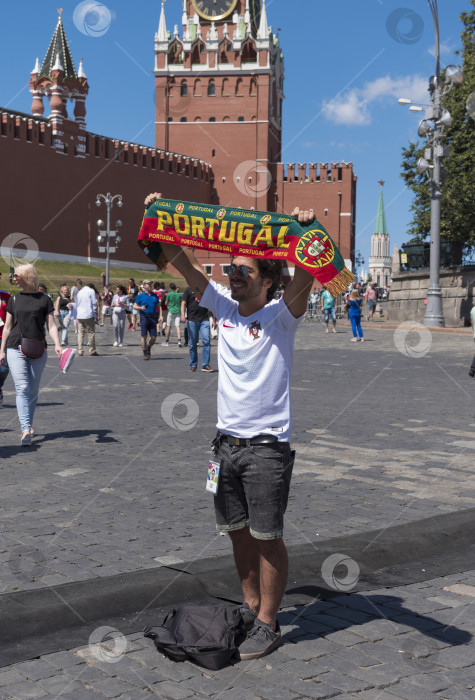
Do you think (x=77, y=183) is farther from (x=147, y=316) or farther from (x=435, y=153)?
(x=147, y=316)

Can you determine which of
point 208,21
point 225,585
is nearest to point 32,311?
point 225,585

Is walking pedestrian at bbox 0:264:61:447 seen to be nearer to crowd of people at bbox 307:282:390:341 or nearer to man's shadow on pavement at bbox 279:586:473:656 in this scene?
man's shadow on pavement at bbox 279:586:473:656

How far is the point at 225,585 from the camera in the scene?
389 cm

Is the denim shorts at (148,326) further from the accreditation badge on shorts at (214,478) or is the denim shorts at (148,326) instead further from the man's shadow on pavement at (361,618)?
the accreditation badge on shorts at (214,478)

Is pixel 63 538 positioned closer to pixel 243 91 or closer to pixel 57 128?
pixel 57 128

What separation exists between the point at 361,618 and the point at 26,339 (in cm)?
461

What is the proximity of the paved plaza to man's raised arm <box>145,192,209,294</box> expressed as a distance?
133cm

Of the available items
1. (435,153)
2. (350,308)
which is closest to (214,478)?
(350,308)

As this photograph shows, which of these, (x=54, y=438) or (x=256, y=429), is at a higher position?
(x=256, y=429)

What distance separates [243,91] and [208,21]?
7.99 metres

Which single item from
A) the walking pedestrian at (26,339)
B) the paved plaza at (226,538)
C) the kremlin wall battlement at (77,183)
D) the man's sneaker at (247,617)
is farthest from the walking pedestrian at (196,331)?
the kremlin wall battlement at (77,183)

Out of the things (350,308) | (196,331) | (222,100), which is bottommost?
(196,331)

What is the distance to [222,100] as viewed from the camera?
73.3 meters

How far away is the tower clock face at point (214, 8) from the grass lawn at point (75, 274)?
27970 millimetres
